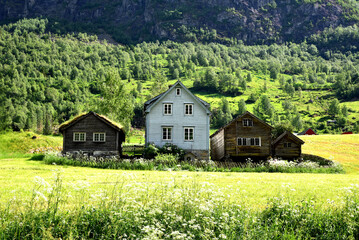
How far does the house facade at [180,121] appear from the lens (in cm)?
4459

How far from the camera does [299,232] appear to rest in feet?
31.5

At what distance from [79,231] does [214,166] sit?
85.2 ft

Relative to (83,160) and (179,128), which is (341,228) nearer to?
(83,160)

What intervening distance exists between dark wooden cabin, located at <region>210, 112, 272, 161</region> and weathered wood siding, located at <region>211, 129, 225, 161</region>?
7.00 feet

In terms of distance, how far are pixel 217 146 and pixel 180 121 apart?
12.4 meters

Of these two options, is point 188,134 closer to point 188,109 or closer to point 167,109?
point 188,109

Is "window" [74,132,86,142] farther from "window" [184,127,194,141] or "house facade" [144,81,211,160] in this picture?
"window" [184,127,194,141]

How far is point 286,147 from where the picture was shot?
51.1 m

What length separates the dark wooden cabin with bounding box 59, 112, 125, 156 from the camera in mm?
42406

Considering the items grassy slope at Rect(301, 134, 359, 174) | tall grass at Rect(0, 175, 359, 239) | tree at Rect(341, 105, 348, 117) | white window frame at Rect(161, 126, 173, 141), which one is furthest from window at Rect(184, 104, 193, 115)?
tree at Rect(341, 105, 348, 117)

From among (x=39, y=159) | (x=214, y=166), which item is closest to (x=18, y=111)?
→ (x=39, y=159)

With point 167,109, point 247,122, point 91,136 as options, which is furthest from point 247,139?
point 91,136

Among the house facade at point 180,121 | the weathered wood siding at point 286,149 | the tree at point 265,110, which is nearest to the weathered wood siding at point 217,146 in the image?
the house facade at point 180,121

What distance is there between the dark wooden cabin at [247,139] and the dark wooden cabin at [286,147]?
353cm
